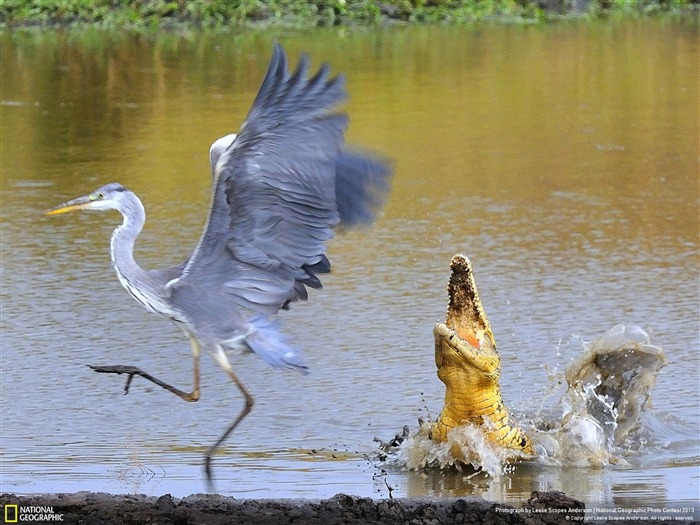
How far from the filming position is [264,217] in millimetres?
4863

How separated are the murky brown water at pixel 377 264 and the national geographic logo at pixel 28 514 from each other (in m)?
0.54

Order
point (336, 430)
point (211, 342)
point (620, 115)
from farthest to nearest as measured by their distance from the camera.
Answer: point (620, 115) < point (336, 430) < point (211, 342)

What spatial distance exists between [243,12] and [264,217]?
16.0 metres

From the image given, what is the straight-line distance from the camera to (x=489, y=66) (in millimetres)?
15758

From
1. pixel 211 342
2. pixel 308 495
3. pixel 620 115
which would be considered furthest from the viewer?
pixel 620 115

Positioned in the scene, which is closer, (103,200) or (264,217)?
(264,217)

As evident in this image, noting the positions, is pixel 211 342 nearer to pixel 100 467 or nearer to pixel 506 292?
pixel 100 467

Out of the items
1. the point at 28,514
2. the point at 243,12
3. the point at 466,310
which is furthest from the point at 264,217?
the point at 243,12

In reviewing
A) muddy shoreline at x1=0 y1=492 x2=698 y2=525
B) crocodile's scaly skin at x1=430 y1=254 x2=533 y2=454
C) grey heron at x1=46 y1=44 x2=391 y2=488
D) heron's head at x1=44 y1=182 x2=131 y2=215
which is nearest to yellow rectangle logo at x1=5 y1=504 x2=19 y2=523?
muddy shoreline at x1=0 y1=492 x2=698 y2=525

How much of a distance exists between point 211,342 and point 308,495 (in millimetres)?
737

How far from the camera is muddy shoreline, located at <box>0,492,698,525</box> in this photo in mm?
4227

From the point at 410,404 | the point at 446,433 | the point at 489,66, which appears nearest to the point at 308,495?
the point at 446,433

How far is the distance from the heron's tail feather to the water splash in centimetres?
63

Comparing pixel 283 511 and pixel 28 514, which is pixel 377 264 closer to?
pixel 283 511
